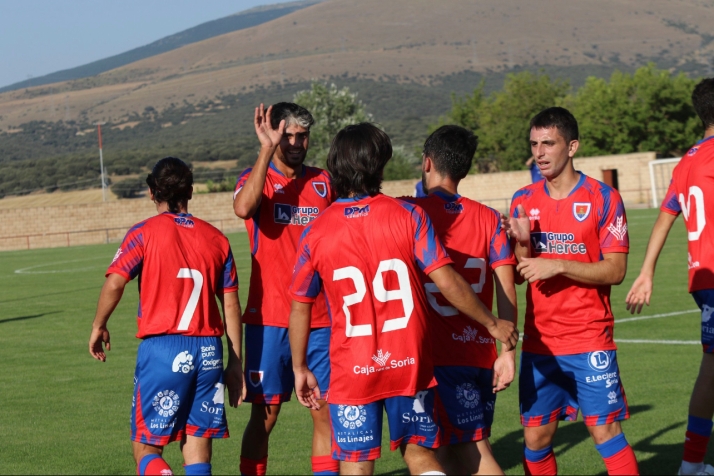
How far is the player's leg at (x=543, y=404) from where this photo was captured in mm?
5406

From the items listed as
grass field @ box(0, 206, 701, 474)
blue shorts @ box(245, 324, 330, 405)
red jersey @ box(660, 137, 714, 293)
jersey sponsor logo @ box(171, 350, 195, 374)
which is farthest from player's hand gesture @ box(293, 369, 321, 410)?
red jersey @ box(660, 137, 714, 293)

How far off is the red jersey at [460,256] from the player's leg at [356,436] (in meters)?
0.71

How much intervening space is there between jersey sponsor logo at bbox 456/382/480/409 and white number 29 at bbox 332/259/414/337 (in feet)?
2.41

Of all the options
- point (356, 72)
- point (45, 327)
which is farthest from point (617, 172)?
point (356, 72)

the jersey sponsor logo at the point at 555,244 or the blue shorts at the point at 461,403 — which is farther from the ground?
the jersey sponsor logo at the point at 555,244

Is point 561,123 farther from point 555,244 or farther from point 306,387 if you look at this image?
point 306,387

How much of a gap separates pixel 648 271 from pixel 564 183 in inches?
33.9

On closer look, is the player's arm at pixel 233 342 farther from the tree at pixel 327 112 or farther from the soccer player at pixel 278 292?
the tree at pixel 327 112

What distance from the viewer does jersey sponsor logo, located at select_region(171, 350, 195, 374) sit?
512 centimetres

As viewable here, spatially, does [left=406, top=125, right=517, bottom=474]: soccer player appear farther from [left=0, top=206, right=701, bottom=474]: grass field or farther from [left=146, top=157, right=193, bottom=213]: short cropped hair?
[left=0, top=206, right=701, bottom=474]: grass field

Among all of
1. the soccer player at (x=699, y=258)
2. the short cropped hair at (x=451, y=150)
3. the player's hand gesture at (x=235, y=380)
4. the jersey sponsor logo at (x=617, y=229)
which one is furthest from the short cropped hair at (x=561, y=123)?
the player's hand gesture at (x=235, y=380)

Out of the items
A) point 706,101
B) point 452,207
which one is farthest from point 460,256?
point 706,101

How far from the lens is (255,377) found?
592cm

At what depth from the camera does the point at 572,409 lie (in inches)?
215
